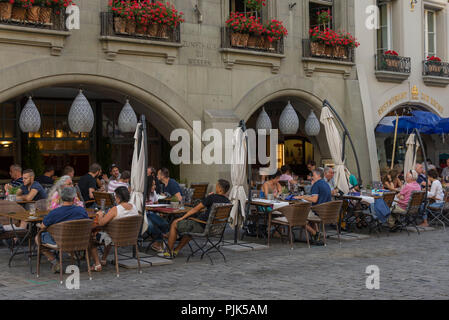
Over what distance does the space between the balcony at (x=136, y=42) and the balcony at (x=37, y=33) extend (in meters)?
1.01

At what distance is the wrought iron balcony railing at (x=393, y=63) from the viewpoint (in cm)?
2056

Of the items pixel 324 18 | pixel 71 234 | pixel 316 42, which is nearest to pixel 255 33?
pixel 316 42

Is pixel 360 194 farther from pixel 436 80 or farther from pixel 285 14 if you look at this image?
pixel 436 80

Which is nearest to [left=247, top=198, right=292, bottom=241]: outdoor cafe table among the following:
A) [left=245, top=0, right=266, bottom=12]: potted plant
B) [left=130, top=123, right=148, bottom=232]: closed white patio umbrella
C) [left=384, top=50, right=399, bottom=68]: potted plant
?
[left=130, top=123, right=148, bottom=232]: closed white patio umbrella

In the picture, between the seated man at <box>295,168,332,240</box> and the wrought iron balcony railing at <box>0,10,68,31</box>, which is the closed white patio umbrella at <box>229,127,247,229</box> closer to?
A: the seated man at <box>295,168,332,240</box>

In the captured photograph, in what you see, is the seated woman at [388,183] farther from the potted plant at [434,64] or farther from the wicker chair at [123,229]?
the wicker chair at [123,229]

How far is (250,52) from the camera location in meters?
17.1

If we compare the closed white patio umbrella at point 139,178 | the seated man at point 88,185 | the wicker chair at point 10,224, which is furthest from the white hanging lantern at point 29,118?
the closed white patio umbrella at point 139,178

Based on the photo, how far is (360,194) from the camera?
45.2 ft

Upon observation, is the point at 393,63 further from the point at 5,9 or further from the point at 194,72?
the point at 5,9

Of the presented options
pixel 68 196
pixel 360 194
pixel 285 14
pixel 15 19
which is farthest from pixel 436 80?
pixel 68 196

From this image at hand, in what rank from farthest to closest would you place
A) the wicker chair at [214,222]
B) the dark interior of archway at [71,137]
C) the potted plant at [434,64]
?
1. the potted plant at [434,64]
2. the dark interior of archway at [71,137]
3. the wicker chair at [214,222]

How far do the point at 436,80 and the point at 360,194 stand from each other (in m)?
10.1

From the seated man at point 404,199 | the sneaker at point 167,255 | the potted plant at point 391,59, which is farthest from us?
the potted plant at point 391,59
